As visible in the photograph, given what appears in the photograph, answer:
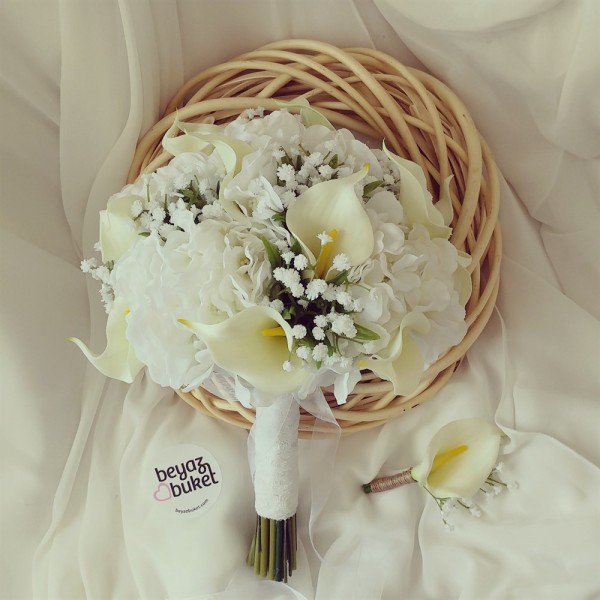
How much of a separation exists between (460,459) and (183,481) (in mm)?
324

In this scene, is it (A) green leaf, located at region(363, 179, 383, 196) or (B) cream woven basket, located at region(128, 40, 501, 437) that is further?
(B) cream woven basket, located at region(128, 40, 501, 437)

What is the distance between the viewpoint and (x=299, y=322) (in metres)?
0.48

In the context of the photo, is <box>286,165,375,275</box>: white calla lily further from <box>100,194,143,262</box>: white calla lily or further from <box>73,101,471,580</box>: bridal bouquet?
<box>100,194,143,262</box>: white calla lily

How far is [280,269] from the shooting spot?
0.46m

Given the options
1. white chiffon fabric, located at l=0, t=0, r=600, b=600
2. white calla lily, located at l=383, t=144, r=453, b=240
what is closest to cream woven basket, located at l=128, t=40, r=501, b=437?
white chiffon fabric, located at l=0, t=0, r=600, b=600

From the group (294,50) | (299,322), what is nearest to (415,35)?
(294,50)

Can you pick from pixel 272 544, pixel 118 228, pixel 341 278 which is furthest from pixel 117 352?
pixel 272 544

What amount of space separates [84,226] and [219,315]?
1.20 feet

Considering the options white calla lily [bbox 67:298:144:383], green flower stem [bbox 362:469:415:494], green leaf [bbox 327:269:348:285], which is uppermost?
green leaf [bbox 327:269:348:285]

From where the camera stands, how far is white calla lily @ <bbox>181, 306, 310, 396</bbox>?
17.3 inches

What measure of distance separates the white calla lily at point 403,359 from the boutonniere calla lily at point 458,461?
0.24 metres

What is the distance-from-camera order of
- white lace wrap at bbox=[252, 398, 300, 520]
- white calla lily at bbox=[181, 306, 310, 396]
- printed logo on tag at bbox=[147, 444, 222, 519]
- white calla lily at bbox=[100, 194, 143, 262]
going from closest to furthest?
white calla lily at bbox=[181, 306, 310, 396] → white calla lily at bbox=[100, 194, 143, 262] → white lace wrap at bbox=[252, 398, 300, 520] → printed logo on tag at bbox=[147, 444, 222, 519]

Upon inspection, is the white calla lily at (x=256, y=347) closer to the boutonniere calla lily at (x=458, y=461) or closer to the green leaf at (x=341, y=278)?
the green leaf at (x=341, y=278)

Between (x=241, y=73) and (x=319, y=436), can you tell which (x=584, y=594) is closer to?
(x=319, y=436)
